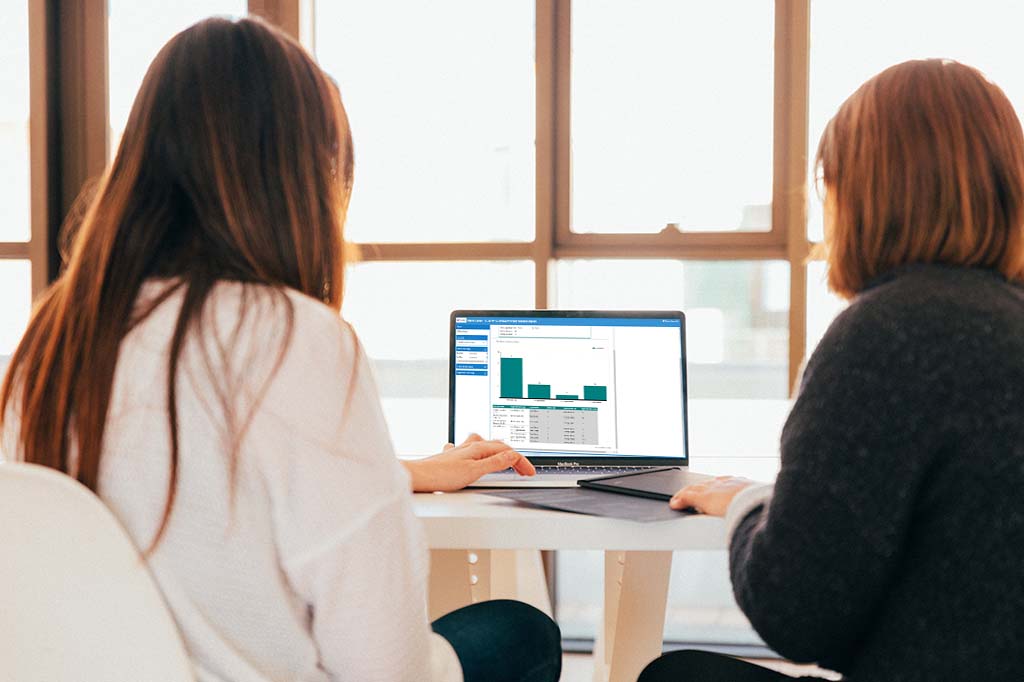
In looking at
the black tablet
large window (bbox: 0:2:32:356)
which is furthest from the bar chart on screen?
large window (bbox: 0:2:32:356)

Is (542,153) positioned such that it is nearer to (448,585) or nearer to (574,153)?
(574,153)

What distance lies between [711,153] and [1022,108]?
2.57ft

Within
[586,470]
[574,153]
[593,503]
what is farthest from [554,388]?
[574,153]

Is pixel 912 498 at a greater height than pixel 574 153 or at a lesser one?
lesser

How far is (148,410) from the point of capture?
0.80m

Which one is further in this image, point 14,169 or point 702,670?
point 14,169

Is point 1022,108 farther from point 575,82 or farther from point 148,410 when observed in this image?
point 148,410

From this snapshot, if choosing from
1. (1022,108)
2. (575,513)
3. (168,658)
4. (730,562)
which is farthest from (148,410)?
(1022,108)

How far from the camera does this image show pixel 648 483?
1.52m

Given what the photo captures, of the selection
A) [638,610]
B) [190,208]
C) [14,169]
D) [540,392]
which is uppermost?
[14,169]

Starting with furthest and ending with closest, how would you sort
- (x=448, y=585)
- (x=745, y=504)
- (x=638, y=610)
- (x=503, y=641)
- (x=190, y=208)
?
(x=448, y=585), (x=638, y=610), (x=503, y=641), (x=745, y=504), (x=190, y=208)

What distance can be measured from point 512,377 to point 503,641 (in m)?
0.72

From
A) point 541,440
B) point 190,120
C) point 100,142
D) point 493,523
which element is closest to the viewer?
point 190,120

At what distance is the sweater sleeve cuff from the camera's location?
39.5 inches
